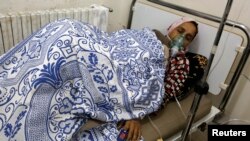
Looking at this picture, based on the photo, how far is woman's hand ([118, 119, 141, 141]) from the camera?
1120mm

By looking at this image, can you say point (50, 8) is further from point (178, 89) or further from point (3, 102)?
point (178, 89)

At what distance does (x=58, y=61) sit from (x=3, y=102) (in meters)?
0.28

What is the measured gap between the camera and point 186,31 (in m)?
1.56

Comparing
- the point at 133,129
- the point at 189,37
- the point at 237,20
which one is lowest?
the point at 133,129

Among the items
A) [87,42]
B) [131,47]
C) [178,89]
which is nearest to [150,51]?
[131,47]

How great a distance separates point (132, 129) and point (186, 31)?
0.79 metres

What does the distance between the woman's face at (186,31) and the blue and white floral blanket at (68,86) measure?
0.41m

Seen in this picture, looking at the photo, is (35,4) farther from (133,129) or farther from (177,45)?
(133,129)

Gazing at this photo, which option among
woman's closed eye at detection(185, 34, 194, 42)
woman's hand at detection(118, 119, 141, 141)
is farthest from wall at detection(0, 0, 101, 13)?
woman's hand at detection(118, 119, 141, 141)

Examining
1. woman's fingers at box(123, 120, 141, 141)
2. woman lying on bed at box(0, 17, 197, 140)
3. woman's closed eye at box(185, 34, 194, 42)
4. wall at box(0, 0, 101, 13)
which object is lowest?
woman's fingers at box(123, 120, 141, 141)

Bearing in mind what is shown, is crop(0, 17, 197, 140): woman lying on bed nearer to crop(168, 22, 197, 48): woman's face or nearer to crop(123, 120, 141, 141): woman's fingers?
crop(123, 120, 141, 141): woman's fingers

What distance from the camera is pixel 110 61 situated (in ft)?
3.73

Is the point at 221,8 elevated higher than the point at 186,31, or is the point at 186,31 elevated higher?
the point at 221,8

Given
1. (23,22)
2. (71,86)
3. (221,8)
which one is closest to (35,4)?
(23,22)
